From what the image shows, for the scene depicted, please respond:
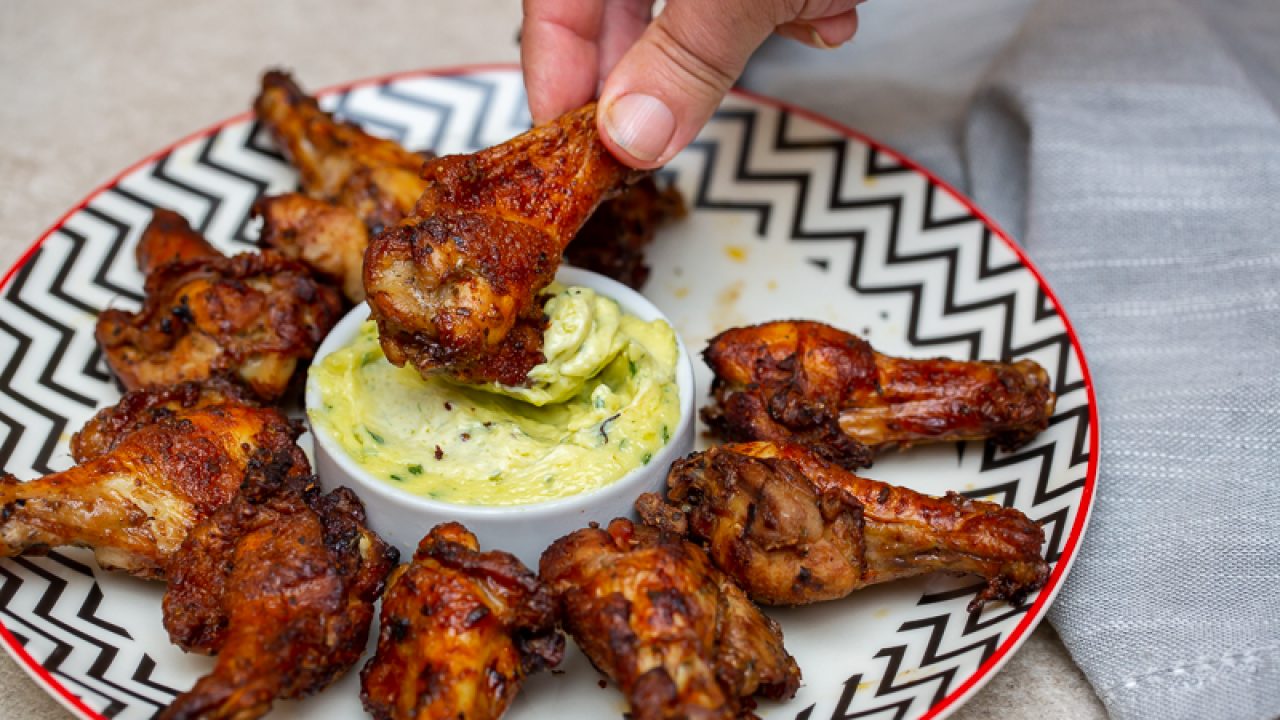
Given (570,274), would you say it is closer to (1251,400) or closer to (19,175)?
(1251,400)

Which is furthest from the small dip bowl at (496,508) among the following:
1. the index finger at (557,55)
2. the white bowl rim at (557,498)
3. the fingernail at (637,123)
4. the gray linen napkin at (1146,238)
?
the index finger at (557,55)

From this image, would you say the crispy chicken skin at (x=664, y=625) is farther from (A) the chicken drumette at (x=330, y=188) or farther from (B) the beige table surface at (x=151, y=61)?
(B) the beige table surface at (x=151, y=61)

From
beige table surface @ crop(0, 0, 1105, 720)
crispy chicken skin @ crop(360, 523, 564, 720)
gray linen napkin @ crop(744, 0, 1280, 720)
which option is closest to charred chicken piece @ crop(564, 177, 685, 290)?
gray linen napkin @ crop(744, 0, 1280, 720)

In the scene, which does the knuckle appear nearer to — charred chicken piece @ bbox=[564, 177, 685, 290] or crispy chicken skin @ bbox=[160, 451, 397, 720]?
charred chicken piece @ bbox=[564, 177, 685, 290]

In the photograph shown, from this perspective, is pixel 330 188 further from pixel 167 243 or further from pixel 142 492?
pixel 142 492

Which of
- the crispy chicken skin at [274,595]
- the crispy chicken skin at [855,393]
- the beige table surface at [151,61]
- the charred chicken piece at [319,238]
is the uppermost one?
the crispy chicken skin at [855,393]

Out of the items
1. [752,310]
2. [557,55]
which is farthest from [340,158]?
[752,310]

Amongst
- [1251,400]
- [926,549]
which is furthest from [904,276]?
[926,549]
